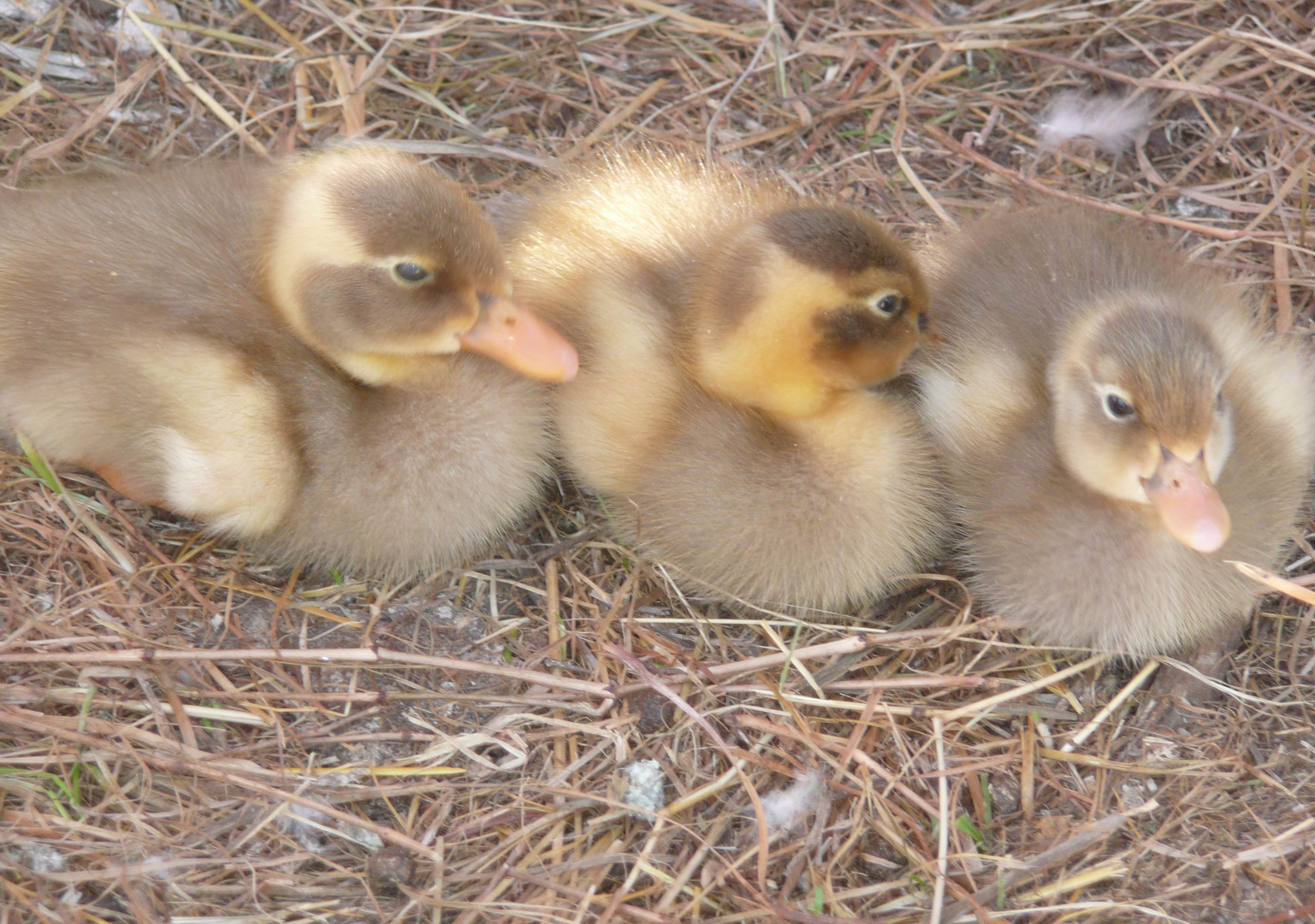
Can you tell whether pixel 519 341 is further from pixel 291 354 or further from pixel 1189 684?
pixel 1189 684

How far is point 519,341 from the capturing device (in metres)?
2.25

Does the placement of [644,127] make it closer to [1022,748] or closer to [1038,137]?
[1038,137]

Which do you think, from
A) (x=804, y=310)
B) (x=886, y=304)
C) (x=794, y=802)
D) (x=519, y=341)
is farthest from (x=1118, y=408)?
(x=519, y=341)

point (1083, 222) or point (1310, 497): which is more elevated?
point (1083, 222)

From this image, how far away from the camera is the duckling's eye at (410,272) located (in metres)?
2.15

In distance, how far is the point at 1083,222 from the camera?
8.09 ft

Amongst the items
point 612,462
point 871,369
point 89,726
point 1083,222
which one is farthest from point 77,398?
point 1083,222

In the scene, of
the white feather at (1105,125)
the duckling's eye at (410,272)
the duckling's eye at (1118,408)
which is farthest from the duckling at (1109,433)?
the duckling's eye at (410,272)

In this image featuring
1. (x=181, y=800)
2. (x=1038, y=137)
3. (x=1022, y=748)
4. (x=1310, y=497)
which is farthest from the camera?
(x=1038, y=137)

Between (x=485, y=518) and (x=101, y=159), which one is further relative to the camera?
(x=101, y=159)

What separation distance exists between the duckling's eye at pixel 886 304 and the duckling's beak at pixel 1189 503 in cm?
51

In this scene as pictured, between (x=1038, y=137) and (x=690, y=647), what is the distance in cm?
166

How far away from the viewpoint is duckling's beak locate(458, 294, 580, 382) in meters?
2.24

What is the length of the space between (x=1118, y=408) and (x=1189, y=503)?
0.65 ft
